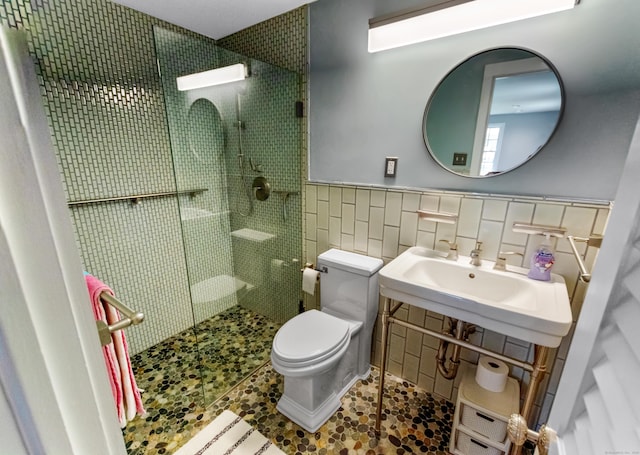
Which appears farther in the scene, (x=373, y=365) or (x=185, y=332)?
(x=185, y=332)

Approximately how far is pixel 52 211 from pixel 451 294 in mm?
1168

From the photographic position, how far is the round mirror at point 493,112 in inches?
46.2

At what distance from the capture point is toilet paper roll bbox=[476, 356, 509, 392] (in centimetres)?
130

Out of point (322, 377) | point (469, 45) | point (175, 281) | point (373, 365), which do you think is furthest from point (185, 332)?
point (469, 45)

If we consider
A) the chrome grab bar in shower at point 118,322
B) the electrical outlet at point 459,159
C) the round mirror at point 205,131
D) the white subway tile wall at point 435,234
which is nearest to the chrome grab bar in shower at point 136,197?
the round mirror at point 205,131

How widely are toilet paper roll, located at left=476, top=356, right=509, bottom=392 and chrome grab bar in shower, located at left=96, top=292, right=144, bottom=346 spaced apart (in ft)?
4.77

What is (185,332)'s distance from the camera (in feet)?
7.06

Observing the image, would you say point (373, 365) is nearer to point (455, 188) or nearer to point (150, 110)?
point (455, 188)

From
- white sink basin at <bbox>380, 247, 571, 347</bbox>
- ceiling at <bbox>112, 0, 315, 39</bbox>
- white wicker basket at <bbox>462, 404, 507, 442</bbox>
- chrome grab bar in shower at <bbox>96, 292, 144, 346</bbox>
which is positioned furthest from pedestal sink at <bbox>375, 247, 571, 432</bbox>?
ceiling at <bbox>112, 0, 315, 39</bbox>

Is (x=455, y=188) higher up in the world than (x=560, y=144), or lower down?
lower down

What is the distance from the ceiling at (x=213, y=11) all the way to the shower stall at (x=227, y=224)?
0.73ft

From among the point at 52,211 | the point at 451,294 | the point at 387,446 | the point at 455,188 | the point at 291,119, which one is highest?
the point at 291,119

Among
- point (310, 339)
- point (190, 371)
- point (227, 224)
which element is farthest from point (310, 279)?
point (190, 371)

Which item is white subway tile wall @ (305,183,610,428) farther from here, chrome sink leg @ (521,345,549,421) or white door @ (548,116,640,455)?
white door @ (548,116,640,455)
